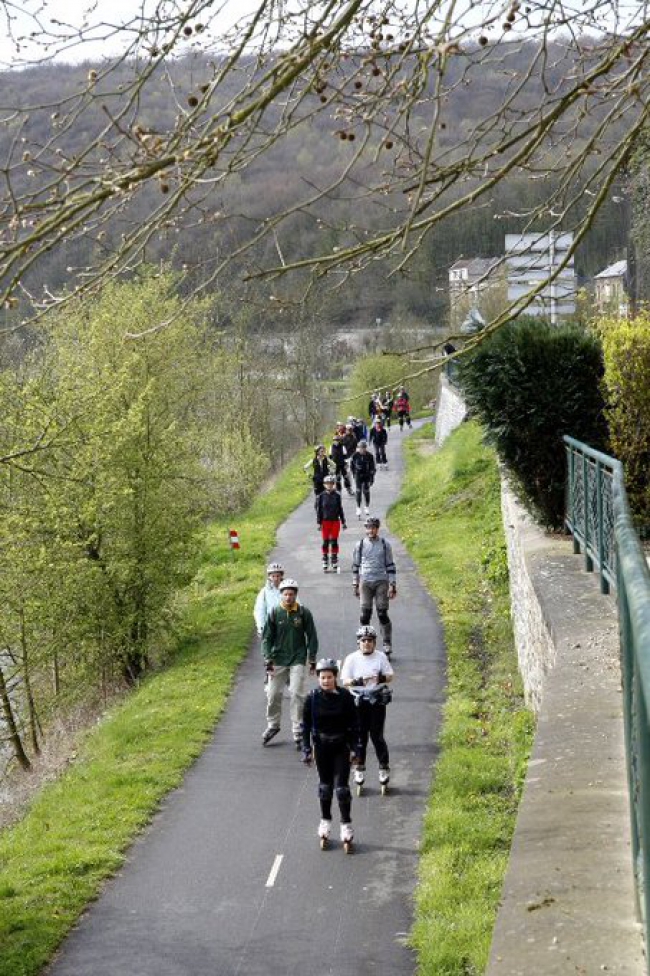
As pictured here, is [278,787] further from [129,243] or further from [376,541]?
[129,243]

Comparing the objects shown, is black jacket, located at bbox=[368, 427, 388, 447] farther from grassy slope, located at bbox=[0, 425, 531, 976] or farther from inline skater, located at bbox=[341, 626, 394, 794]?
inline skater, located at bbox=[341, 626, 394, 794]

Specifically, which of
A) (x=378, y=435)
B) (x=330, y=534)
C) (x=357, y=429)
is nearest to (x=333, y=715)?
(x=330, y=534)

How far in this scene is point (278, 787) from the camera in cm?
1243

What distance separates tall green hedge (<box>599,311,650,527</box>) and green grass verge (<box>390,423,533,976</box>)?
2.85m

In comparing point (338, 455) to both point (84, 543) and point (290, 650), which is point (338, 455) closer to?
point (84, 543)

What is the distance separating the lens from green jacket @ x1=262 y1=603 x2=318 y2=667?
13.5 meters

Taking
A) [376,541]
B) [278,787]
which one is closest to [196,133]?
[278,787]

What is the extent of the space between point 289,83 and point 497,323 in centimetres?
196

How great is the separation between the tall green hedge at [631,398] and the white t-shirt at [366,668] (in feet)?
11.0

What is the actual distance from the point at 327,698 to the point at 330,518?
38.3ft

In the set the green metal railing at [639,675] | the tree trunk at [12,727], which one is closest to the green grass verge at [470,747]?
the green metal railing at [639,675]

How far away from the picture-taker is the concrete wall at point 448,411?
125 ft

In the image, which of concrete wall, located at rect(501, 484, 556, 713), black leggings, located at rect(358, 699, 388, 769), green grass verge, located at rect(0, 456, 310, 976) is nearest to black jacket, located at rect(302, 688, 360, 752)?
black leggings, located at rect(358, 699, 388, 769)

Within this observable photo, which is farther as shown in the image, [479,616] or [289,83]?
[479,616]
